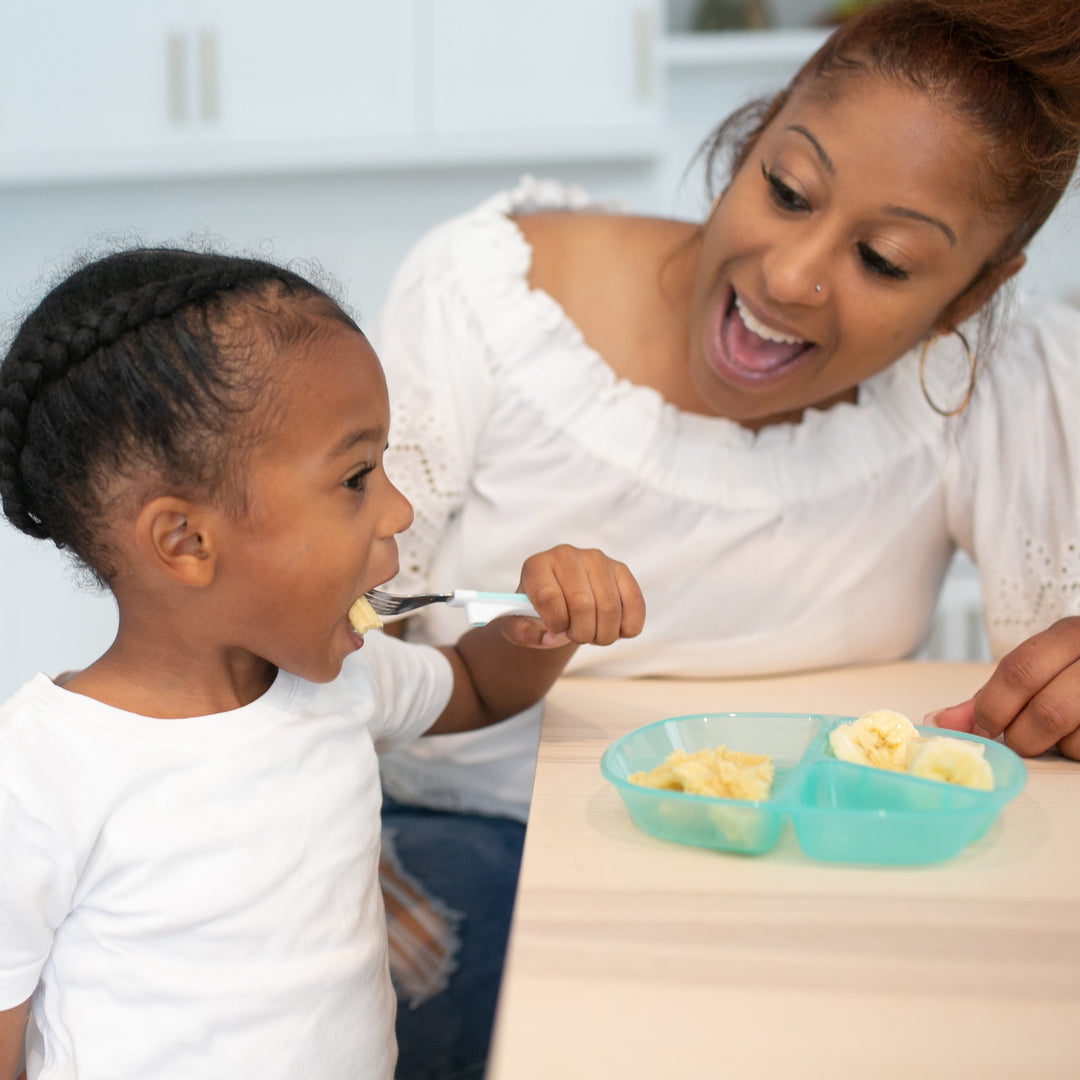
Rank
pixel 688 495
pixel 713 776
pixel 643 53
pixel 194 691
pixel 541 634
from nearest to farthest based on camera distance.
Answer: pixel 713 776 < pixel 194 691 < pixel 541 634 < pixel 688 495 < pixel 643 53

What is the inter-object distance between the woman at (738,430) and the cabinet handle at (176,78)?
107 cm

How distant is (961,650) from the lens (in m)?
2.17

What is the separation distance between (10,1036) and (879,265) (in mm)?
844

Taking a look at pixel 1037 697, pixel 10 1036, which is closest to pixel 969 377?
pixel 1037 697

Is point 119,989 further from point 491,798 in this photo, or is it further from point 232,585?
point 491,798

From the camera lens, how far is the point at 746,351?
1019 mm

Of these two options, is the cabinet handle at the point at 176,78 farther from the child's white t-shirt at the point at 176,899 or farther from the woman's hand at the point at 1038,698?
the woman's hand at the point at 1038,698

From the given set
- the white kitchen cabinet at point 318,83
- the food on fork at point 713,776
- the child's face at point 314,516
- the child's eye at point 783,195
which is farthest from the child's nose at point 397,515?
the white kitchen cabinet at point 318,83

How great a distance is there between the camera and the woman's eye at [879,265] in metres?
0.95

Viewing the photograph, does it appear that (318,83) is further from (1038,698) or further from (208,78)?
(1038,698)

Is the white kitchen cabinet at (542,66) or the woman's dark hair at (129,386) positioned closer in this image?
the woman's dark hair at (129,386)

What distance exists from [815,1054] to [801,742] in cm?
30

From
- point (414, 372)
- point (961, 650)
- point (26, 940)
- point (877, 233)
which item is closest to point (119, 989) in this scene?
point (26, 940)

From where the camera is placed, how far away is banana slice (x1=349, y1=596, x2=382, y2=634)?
73 centimetres
